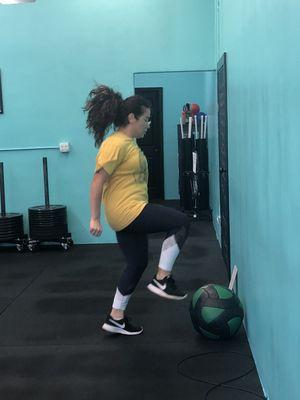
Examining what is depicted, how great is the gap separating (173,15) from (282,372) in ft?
14.5

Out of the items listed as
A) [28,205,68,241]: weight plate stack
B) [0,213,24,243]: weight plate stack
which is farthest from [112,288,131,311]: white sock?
[0,213,24,243]: weight plate stack

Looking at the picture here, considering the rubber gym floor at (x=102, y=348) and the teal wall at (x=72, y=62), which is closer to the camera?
the rubber gym floor at (x=102, y=348)

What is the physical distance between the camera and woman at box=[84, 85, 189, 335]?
287 cm

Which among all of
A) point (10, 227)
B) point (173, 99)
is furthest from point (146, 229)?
point (173, 99)

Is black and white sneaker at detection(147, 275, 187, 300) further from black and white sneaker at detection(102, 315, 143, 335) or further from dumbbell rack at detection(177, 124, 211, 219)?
dumbbell rack at detection(177, 124, 211, 219)

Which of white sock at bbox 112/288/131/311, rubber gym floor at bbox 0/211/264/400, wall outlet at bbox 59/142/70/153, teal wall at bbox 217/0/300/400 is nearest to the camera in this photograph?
teal wall at bbox 217/0/300/400

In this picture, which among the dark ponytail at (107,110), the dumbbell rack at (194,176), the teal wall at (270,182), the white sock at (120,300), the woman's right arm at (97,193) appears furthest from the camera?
the dumbbell rack at (194,176)

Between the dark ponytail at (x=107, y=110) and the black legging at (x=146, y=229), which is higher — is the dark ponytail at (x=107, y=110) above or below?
above

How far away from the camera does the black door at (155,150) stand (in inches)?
330

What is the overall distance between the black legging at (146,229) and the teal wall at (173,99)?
509cm

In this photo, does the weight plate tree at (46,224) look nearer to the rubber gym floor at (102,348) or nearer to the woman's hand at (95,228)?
the rubber gym floor at (102,348)

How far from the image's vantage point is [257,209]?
2471 mm

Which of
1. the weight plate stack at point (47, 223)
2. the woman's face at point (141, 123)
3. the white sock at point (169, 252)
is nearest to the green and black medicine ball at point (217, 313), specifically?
the white sock at point (169, 252)

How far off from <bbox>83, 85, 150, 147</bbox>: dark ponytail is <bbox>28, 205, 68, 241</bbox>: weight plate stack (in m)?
2.71
